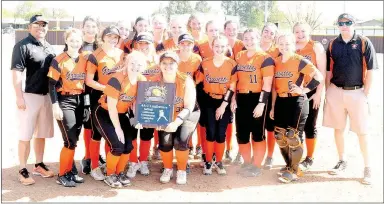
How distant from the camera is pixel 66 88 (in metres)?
5.15

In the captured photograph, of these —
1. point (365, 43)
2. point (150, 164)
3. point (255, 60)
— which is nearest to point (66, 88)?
point (150, 164)

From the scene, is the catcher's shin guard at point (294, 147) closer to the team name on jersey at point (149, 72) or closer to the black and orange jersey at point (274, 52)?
the black and orange jersey at point (274, 52)

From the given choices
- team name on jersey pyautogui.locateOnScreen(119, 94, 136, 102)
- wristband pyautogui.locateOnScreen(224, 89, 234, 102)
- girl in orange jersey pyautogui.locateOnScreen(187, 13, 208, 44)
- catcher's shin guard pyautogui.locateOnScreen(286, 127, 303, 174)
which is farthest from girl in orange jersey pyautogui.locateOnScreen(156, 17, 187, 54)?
catcher's shin guard pyautogui.locateOnScreen(286, 127, 303, 174)

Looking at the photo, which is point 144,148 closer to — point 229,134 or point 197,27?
point 229,134

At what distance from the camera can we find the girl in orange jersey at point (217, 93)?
552cm

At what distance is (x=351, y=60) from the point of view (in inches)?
220

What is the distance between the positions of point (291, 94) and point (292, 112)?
244 millimetres

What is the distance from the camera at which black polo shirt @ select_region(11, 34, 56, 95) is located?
5207 mm

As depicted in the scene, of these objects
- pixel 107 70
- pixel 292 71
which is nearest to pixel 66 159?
pixel 107 70

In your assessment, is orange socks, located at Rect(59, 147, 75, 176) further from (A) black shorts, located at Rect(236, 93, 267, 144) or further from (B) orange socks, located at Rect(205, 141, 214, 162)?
(A) black shorts, located at Rect(236, 93, 267, 144)

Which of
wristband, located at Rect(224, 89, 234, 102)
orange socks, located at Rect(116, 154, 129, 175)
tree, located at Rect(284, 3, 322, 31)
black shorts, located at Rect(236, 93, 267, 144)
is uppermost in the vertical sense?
tree, located at Rect(284, 3, 322, 31)

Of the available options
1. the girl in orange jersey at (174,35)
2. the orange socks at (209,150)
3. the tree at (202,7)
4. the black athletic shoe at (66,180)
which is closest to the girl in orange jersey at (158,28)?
the girl in orange jersey at (174,35)

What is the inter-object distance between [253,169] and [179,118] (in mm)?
1449

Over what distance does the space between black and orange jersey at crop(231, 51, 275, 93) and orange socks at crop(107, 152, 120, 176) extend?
6.11 ft
